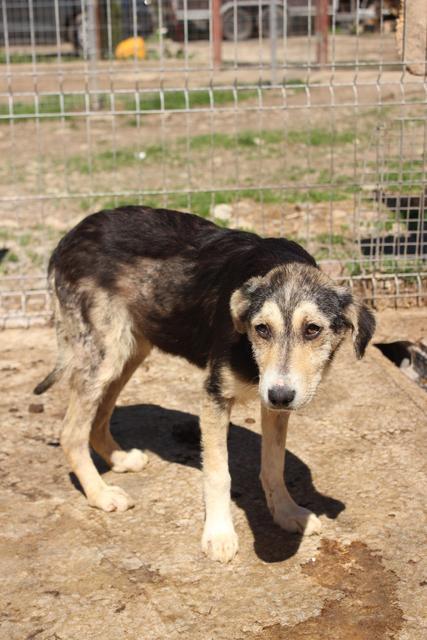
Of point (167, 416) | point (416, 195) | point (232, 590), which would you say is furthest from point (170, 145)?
point (232, 590)

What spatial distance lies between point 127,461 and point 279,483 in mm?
998

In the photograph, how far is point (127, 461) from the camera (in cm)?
525

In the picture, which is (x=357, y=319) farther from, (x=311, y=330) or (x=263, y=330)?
(x=263, y=330)

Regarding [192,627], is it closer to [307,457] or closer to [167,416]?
[307,457]

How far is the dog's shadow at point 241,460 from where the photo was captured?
4.55 m

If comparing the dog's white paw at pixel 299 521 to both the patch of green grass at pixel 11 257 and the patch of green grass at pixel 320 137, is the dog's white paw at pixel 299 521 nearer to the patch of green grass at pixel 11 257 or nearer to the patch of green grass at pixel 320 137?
the patch of green grass at pixel 11 257

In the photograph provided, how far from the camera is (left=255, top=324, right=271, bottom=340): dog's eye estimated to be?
3907mm

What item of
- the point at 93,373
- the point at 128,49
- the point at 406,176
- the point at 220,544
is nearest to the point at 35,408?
the point at 93,373

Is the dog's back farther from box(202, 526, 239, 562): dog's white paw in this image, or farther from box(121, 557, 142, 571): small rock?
box(121, 557, 142, 571): small rock

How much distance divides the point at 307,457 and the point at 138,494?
0.99m

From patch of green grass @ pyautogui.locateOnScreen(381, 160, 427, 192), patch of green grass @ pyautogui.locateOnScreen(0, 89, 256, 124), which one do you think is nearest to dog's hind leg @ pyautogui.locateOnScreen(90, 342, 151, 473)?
patch of green grass @ pyautogui.locateOnScreen(381, 160, 427, 192)

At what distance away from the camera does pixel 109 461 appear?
17.4 feet

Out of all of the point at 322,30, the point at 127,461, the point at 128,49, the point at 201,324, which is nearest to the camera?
the point at 201,324

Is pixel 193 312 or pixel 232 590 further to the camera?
pixel 193 312
